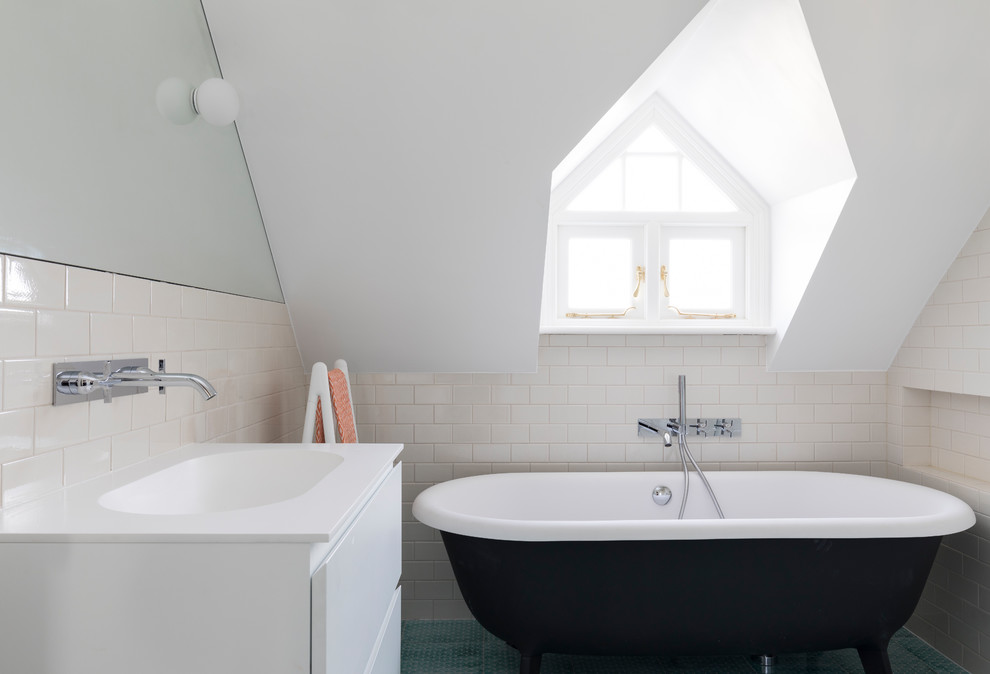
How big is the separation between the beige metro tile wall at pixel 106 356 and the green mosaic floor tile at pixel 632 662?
3.88 feet

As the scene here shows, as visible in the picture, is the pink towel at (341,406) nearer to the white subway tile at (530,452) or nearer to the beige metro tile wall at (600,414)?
the beige metro tile wall at (600,414)

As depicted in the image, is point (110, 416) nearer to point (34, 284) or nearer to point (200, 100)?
point (34, 284)

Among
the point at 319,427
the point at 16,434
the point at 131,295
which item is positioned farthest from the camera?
the point at 319,427

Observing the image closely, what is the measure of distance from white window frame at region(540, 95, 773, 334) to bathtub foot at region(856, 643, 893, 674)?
1421mm

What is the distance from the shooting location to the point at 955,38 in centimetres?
213

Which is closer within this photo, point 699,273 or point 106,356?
point 106,356

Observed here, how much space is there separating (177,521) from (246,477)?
0.68 meters

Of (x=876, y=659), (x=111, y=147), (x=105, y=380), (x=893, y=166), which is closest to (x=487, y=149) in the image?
(x=111, y=147)

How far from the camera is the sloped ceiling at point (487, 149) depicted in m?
2.00

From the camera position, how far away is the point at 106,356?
1494 millimetres

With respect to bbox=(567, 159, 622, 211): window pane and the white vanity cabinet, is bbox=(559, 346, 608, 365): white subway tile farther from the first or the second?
the white vanity cabinet

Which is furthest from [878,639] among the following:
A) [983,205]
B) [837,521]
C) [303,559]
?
[303,559]

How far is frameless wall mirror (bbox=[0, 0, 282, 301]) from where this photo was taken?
1221 millimetres

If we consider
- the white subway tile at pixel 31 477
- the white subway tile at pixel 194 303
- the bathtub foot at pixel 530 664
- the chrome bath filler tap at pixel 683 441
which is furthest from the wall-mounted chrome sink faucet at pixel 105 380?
the chrome bath filler tap at pixel 683 441
